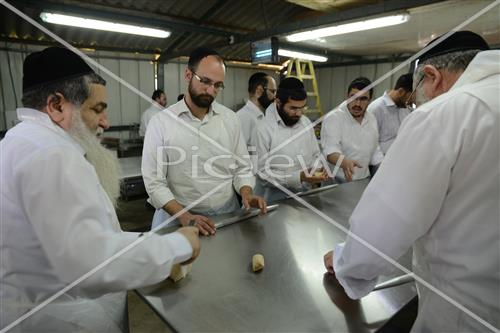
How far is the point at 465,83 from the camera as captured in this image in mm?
920

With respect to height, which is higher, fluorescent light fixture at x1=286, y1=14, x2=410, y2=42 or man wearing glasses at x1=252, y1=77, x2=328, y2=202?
fluorescent light fixture at x1=286, y1=14, x2=410, y2=42

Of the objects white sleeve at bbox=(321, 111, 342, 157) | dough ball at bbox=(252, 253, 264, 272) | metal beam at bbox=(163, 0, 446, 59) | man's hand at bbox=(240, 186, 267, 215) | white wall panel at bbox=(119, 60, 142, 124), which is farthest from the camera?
white wall panel at bbox=(119, 60, 142, 124)

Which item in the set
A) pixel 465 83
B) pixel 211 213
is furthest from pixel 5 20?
pixel 465 83

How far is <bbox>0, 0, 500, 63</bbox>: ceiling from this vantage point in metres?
3.20

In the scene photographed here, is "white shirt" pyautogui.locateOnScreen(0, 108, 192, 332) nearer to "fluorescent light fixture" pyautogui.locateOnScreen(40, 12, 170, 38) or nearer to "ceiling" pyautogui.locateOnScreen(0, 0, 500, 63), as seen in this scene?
"ceiling" pyautogui.locateOnScreen(0, 0, 500, 63)

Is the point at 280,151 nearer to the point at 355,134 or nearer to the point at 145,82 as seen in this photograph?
the point at 355,134

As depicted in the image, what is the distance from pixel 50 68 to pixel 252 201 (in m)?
1.19

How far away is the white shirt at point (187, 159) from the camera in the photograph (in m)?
1.89

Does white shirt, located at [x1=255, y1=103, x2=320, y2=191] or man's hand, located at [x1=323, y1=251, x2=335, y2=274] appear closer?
man's hand, located at [x1=323, y1=251, x2=335, y2=274]

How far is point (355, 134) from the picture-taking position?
287 cm

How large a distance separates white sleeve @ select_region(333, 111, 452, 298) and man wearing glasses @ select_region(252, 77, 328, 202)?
1388 mm

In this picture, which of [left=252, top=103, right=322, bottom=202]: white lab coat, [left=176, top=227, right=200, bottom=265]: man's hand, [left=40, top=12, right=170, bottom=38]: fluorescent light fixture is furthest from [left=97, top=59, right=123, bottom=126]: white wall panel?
[left=176, top=227, right=200, bottom=265]: man's hand

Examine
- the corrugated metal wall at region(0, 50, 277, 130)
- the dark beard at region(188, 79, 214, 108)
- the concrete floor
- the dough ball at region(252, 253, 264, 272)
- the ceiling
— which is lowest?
the concrete floor

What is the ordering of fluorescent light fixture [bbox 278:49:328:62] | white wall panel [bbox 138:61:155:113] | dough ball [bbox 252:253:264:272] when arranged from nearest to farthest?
dough ball [bbox 252:253:264:272]
fluorescent light fixture [bbox 278:49:328:62]
white wall panel [bbox 138:61:155:113]
